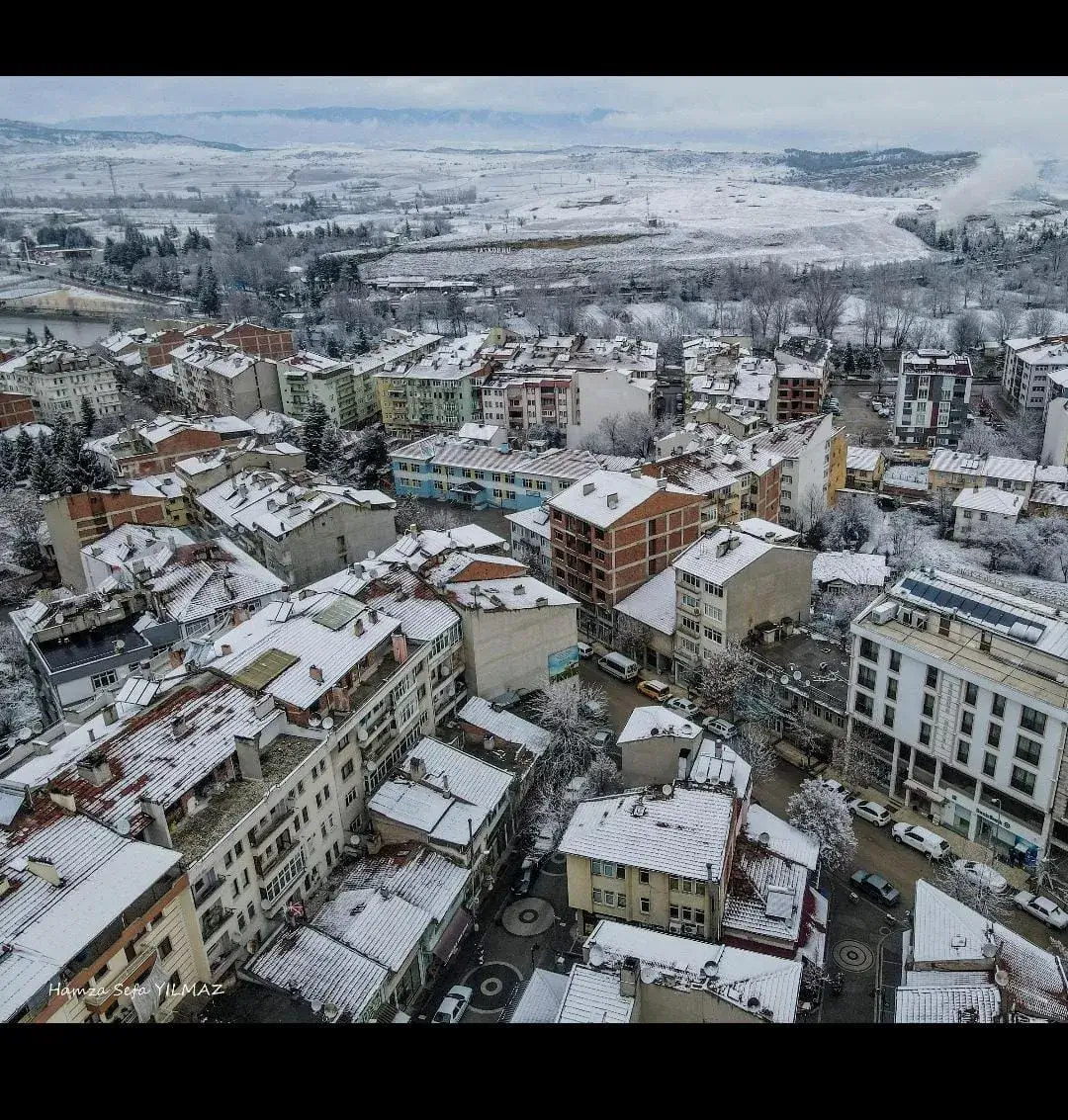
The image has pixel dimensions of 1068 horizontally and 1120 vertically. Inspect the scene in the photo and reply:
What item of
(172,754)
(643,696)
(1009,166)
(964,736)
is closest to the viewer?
(172,754)

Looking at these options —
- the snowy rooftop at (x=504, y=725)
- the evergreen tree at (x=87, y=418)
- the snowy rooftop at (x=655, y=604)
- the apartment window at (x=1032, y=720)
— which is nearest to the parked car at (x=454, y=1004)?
the snowy rooftop at (x=504, y=725)

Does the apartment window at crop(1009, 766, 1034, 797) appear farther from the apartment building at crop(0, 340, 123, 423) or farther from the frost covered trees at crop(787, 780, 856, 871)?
the apartment building at crop(0, 340, 123, 423)

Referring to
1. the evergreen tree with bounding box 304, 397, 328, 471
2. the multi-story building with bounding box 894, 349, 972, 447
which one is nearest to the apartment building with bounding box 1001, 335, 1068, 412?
the multi-story building with bounding box 894, 349, 972, 447

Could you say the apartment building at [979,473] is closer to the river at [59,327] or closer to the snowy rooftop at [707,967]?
the snowy rooftop at [707,967]

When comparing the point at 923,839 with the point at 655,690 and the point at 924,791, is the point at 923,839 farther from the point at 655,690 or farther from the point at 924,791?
the point at 655,690

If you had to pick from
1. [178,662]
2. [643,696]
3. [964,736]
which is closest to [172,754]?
[178,662]

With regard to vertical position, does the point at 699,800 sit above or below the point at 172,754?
below
